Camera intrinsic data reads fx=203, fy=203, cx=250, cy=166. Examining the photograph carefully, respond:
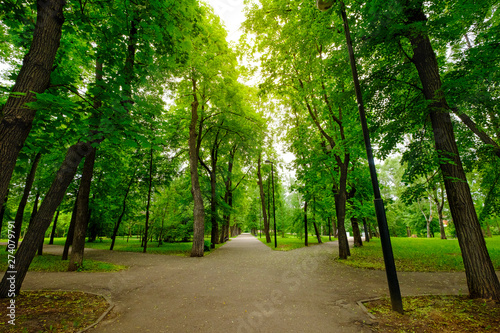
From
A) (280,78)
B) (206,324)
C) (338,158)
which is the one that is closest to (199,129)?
(280,78)

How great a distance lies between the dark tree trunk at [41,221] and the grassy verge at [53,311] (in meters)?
0.48

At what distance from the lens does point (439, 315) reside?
13.7ft

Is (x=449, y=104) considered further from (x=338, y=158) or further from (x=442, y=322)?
(x=338, y=158)

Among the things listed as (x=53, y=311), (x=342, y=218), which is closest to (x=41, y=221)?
(x=53, y=311)

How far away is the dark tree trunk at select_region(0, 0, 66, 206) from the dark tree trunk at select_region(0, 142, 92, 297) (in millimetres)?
1798

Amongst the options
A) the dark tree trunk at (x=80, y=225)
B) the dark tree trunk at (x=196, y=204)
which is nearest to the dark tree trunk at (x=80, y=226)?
the dark tree trunk at (x=80, y=225)

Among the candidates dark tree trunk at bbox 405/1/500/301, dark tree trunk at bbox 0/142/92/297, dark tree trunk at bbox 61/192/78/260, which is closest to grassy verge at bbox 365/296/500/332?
dark tree trunk at bbox 405/1/500/301

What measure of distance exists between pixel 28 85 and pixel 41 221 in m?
3.41

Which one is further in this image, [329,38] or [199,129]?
[199,129]

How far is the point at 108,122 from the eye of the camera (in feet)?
12.9

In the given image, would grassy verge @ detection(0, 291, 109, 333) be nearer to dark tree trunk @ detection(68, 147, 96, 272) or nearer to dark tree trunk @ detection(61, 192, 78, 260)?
dark tree trunk @ detection(68, 147, 96, 272)

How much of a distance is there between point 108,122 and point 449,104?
322 inches

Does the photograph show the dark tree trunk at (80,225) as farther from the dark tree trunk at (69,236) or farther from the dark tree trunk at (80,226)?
the dark tree trunk at (69,236)

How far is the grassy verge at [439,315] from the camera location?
3748 millimetres
